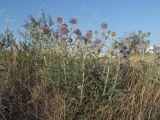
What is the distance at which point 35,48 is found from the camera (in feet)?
20.1

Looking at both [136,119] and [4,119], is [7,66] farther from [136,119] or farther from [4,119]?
[136,119]

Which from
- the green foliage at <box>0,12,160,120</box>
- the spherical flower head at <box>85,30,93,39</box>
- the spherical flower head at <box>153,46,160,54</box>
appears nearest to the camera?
the green foliage at <box>0,12,160,120</box>

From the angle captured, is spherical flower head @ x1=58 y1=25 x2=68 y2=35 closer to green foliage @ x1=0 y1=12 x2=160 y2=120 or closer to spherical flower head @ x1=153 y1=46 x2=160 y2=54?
green foliage @ x1=0 y1=12 x2=160 y2=120

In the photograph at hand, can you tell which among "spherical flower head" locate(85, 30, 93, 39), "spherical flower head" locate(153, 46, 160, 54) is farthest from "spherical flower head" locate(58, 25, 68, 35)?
"spherical flower head" locate(153, 46, 160, 54)

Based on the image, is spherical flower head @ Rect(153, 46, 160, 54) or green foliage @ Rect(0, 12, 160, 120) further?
spherical flower head @ Rect(153, 46, 160, 54)

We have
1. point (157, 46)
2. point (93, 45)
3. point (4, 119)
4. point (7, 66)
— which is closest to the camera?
point (4, 119)

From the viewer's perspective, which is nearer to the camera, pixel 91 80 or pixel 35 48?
pixel 91 80

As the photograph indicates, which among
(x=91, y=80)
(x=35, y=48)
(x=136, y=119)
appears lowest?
(x=136, y=119)

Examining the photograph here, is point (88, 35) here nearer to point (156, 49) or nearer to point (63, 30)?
point (63, 30)

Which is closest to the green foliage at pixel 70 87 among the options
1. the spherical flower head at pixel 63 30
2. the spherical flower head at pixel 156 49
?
the spherical flower head at pixel 63 30

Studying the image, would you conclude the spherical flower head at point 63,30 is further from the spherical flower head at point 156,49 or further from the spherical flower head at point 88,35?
the spherical flower head at point 156,49

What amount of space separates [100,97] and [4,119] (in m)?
1.21

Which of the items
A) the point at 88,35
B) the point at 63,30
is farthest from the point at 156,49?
the point at 63,30

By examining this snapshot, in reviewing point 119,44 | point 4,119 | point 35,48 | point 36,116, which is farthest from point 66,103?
point 35,48
